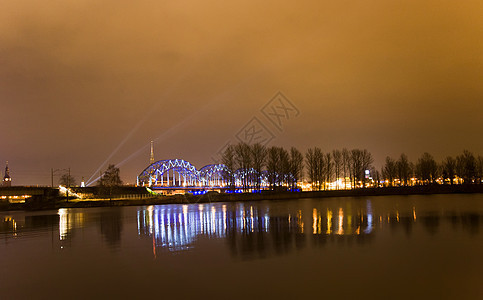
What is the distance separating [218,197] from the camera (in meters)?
82.3

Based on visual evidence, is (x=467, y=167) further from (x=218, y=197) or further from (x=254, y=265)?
(x=254, y=265)

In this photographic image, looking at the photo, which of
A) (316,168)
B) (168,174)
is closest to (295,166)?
(316,168)

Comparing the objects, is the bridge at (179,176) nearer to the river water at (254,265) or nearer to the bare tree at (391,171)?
the bare tree at (391,171)

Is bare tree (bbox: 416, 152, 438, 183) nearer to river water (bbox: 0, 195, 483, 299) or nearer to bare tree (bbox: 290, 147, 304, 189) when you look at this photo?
bare tree (bbox: 290, 147, 304, 189)

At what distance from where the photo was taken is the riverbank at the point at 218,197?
64.8m

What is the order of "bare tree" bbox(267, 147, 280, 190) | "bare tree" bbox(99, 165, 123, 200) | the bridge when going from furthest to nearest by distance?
the bridge
"bare tree" bbox(267, 147, 280, 190)
"bare tree" bbox(99, 165, 123, 200)

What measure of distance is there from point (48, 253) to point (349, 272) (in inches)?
481

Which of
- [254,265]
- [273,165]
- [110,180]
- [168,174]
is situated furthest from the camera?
[168,174]

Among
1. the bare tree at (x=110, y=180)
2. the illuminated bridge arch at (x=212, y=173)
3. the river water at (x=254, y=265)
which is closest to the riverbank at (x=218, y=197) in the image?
the bare tree at (x=110, y=180)

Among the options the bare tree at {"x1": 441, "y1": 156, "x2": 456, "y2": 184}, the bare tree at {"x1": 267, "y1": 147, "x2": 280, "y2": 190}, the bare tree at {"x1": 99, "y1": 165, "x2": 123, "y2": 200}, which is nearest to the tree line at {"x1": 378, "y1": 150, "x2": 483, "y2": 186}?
the bare tree at {"x1": 441, "y1": 156, "x2": 456, "y2": 184}

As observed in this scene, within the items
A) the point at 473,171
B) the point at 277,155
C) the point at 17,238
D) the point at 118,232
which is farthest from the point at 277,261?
the point at 473,171

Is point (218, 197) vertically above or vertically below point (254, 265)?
below

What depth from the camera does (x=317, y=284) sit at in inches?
390

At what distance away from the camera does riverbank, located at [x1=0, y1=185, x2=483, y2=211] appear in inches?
2550
